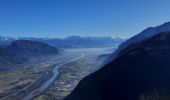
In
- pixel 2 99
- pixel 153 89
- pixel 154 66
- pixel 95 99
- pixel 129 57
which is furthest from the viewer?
pixel 2 99

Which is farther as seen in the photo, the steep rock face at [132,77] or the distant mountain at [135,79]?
the steep rock face at [132,77]

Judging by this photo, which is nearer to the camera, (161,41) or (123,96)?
(123,96)

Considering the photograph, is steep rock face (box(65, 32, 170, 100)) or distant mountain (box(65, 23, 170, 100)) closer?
distant mountain (box(65, 23, 170, 100))

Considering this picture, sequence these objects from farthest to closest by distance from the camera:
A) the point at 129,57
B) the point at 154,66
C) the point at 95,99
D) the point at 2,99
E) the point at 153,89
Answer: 1. the point at 2,99
2. the point at 129,57
3. the point at 154,66
4. the point at 95,99
5. the point at 153,89

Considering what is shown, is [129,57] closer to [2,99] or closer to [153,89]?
[153,89]

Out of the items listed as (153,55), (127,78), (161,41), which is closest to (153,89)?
(127,78)
